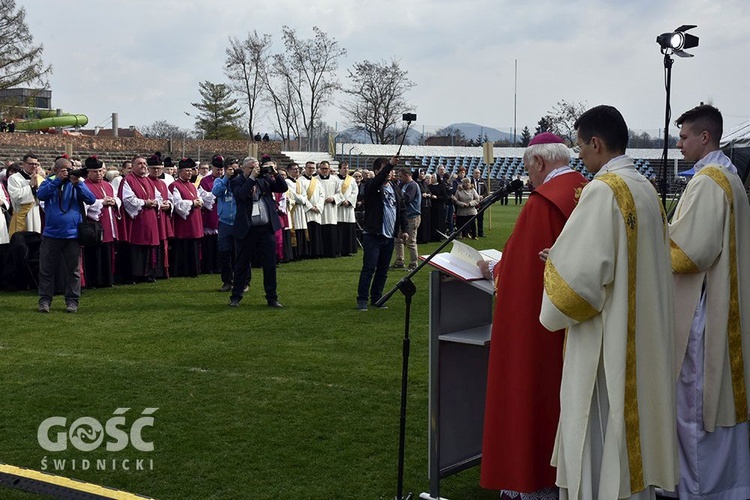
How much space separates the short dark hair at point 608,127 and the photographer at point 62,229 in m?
8.69

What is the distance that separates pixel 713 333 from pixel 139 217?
11.2m

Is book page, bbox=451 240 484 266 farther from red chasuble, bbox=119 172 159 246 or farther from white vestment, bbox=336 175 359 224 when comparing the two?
white vestment, bbox=336 175 359 224

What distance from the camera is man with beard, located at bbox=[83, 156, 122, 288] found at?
1321 centimetres


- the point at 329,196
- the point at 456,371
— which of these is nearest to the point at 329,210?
the point at 329,196

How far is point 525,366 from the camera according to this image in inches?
161

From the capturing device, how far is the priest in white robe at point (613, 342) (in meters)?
3.62

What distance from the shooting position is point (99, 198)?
13148 millimetres

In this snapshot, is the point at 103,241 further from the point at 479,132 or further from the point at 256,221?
the point at 479,132

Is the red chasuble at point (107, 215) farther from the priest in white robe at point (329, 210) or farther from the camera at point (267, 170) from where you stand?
the priest in white robe at point (329, 210)

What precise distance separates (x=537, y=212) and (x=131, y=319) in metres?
7.80

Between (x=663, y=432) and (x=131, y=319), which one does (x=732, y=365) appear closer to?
(x=663, y=432)

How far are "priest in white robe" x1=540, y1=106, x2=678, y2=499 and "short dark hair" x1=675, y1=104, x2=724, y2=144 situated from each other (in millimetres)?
1601

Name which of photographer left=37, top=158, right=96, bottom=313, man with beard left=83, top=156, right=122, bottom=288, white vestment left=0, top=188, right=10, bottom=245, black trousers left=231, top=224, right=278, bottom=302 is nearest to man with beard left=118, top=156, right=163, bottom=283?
man with beard left=83, top=156, right=122, bottom=288

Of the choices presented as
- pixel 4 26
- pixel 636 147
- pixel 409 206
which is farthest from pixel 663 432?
pixel 636 147
